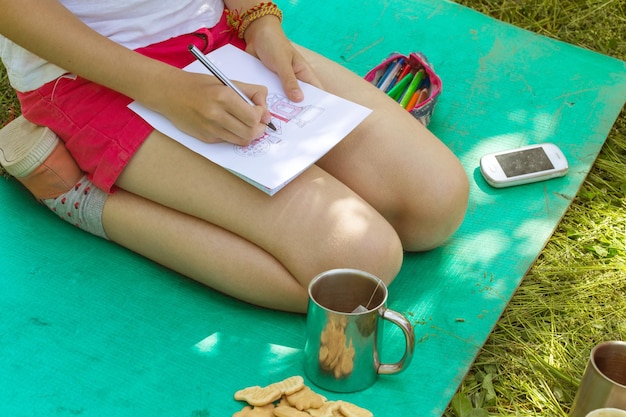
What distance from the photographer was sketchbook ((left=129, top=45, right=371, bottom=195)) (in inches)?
70.3

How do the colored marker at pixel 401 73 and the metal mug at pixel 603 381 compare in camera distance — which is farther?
the colored marker at pixel 401 73

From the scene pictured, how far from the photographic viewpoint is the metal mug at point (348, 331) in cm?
162

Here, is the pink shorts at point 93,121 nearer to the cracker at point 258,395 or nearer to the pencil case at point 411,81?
the cracker at point 258,395

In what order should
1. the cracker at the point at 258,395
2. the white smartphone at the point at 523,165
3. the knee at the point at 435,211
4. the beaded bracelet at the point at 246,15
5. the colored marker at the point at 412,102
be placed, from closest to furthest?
the cracker at the point at 258,395 < the knee at the point at 435,211 < the beaded bracelet at the point at 246,15 < the white smartphone at the point at 523,165 < the colored marker at the point at 412,102

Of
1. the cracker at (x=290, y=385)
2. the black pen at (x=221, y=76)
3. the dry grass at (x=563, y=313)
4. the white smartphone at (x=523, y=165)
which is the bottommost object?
the dry grass at (x=563, y=313)

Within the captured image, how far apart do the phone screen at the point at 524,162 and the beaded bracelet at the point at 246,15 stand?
72 centimetres

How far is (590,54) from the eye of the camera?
2.78 metres

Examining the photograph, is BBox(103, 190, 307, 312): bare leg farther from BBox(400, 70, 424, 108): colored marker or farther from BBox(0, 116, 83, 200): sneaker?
BBox(400, 70, 424, 108): colored marker

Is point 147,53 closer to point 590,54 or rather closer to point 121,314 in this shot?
point 121,314

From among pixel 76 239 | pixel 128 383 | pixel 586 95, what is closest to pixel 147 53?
pixel 76 239

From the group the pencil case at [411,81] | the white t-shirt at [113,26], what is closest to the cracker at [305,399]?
the white t-shirt at [113,26]

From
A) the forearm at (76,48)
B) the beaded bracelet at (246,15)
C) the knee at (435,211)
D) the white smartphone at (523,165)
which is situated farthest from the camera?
the white smartphone at (523,165)

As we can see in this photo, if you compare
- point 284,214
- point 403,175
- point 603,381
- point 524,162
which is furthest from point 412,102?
point 603,381

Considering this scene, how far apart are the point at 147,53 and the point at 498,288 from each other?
3.16ft
